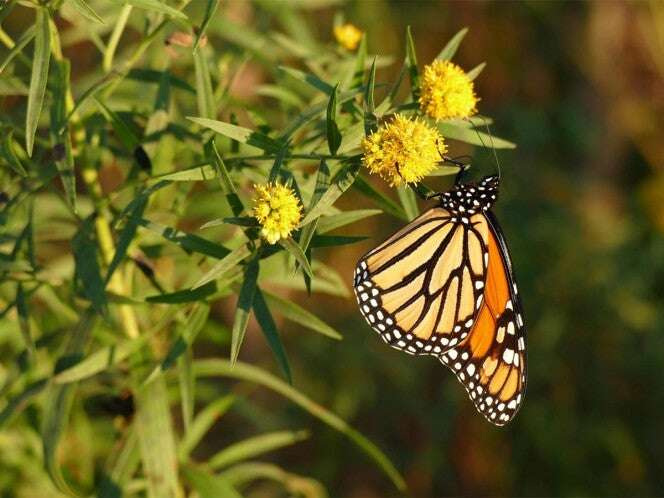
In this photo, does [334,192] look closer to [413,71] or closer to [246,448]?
[413,71]

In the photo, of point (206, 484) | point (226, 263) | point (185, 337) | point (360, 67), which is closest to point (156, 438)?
point (206, 484)

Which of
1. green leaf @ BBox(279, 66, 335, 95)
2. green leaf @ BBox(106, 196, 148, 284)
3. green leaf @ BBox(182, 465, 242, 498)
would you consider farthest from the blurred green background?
green leaf @ BBox(106, 196, 148, 284)

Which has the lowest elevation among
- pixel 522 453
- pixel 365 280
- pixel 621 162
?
pixel 522 453

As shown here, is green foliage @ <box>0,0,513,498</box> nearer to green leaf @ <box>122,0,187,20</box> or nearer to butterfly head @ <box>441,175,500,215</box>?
green leaf @ <box>122,0,187,20</box>

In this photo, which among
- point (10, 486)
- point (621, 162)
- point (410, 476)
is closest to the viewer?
point (10, 486)

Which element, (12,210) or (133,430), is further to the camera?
(133,430)

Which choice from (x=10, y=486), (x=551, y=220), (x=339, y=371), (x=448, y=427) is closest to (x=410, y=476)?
(x=448, y=427)

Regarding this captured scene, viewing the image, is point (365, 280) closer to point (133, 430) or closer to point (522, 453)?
point (133, 430)

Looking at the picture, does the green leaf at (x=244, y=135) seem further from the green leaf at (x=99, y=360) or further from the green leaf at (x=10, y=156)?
the green leaf at (x=99, y=360)
